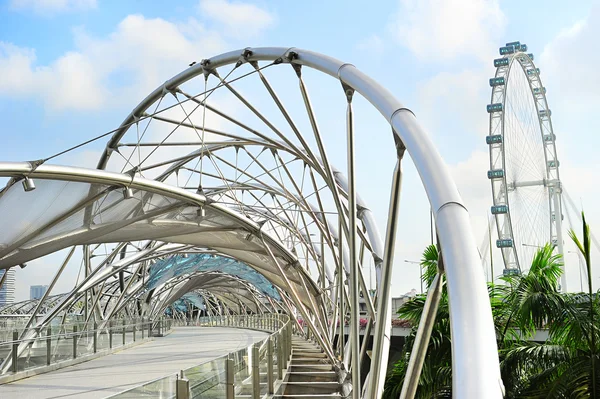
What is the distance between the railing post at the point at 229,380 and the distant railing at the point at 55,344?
41.5 feet

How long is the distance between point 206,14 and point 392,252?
36.1 feet

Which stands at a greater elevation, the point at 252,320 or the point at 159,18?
the point at 159,18

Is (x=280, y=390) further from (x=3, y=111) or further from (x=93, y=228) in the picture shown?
(x=3, y=111)

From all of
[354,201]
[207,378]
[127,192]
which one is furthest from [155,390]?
[127,192]

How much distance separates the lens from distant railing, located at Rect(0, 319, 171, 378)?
2131 cm

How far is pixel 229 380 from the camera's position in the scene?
10445 mm

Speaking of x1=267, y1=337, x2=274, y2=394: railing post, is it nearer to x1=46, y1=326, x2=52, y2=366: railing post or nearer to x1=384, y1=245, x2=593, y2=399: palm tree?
x1=384, y1=245, x2=593, y2=399: palm tree

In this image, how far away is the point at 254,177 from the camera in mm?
32312

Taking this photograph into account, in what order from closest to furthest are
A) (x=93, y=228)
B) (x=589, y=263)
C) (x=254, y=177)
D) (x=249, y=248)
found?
(x=589, y=263) < (x=93, y=228) < (x=254, y=177) < (x=249, y=248)

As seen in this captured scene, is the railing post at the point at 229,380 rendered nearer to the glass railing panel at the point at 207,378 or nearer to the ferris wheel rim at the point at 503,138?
the glass railing panel at the point at 207,378

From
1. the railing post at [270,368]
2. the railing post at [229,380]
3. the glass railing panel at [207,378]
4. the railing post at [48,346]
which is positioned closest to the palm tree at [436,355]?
the railing post at [270,368]

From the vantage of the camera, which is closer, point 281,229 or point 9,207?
point 9,207

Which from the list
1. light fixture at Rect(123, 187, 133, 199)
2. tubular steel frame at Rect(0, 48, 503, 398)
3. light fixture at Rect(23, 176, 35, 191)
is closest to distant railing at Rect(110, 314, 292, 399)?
tubular steel frame at Rect(0, 48, 503, 398)

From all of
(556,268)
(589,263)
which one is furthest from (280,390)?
(589,263)
